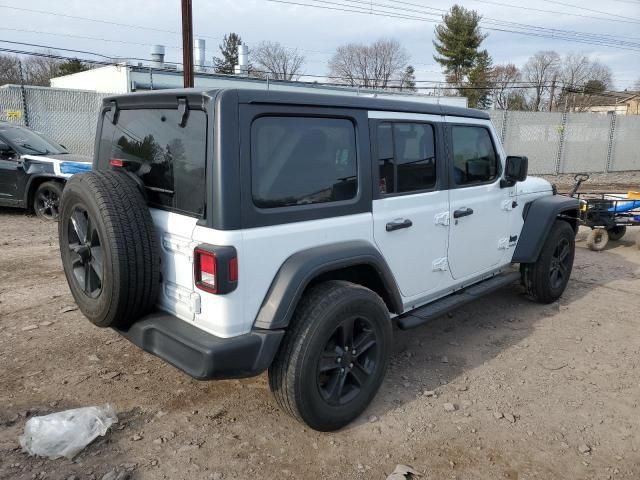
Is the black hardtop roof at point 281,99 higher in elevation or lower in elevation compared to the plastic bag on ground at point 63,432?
higher

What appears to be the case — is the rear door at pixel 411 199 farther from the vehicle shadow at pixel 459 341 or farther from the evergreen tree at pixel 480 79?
the evergreen tree at pixel 480 79

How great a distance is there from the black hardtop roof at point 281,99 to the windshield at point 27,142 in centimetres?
663

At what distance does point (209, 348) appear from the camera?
253 centimetres

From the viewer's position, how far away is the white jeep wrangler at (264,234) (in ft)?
A: 8.47

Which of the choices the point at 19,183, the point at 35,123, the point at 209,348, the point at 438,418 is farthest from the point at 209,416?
the point at 35,123

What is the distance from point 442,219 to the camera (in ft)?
12.4

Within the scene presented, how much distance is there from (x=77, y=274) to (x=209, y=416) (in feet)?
4.05

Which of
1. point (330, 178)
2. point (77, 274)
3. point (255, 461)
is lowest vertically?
point (255, 461)

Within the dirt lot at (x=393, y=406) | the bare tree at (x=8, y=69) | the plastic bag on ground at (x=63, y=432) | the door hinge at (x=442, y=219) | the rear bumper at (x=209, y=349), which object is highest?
the bare tree at (x=8, y=69)

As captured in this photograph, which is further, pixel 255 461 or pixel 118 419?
pixel 118 419

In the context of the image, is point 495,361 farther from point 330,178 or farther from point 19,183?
point 19,183

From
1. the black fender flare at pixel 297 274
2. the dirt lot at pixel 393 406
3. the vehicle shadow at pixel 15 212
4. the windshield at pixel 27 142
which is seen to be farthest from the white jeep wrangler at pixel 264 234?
the vehicle shadow at pixel 15 212

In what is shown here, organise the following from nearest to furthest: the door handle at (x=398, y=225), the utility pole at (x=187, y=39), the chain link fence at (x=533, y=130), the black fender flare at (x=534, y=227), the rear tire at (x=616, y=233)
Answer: the door handle at (x=398, y=225)
the black fender flare at (x=534, y=227)
the rear tire at (x=616, y=233)
the utility pole at (x=187, y=39)
the chain link fence at (x=533, y=130)

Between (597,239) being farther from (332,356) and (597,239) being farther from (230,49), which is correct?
(230,49)
